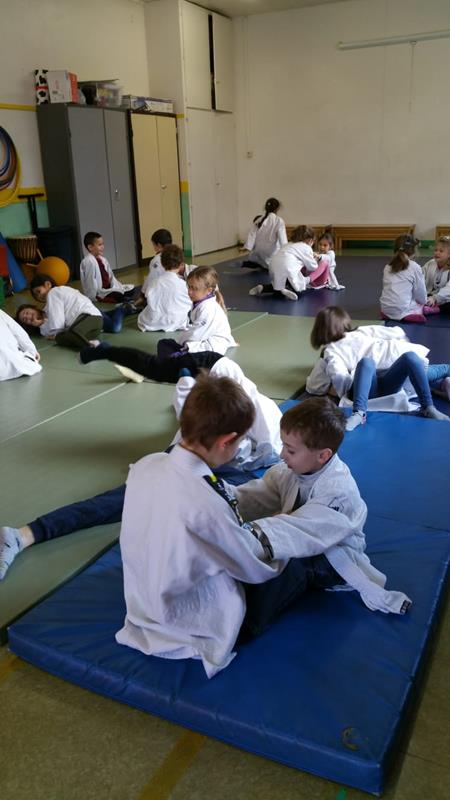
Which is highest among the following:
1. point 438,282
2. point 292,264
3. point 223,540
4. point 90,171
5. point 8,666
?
point 90,171

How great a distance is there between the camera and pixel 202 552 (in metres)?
1.89

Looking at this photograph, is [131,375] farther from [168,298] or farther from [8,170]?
[8,170]

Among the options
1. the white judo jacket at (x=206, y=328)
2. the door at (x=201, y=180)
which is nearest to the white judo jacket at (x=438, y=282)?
the white judo jacket at (x=206, y=328)

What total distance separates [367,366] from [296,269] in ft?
13.7

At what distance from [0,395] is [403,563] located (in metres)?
3.34

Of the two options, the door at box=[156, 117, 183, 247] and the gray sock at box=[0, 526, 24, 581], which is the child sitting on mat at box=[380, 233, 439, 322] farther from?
the door at box=[156, 117, 183, 247]

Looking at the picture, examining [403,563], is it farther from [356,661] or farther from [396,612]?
[356,661]

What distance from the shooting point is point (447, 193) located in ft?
39.3

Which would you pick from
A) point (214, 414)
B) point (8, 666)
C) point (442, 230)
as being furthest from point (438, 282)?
point (8, 666)

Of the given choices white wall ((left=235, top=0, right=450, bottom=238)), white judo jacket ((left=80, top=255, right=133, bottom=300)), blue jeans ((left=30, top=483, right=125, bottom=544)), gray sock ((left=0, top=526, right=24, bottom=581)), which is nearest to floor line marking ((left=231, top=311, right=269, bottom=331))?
white judo jacket ((left=80, top=255, right=133, bottom=300))

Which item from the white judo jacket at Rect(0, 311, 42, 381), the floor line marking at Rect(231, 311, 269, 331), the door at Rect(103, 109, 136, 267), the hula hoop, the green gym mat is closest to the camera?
the green gym mat

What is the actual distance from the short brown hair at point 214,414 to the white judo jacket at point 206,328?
324 centimetres

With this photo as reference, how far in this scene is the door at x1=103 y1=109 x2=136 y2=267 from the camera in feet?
32.8

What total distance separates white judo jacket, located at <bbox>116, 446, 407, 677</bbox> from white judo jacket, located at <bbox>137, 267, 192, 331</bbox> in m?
4.31
